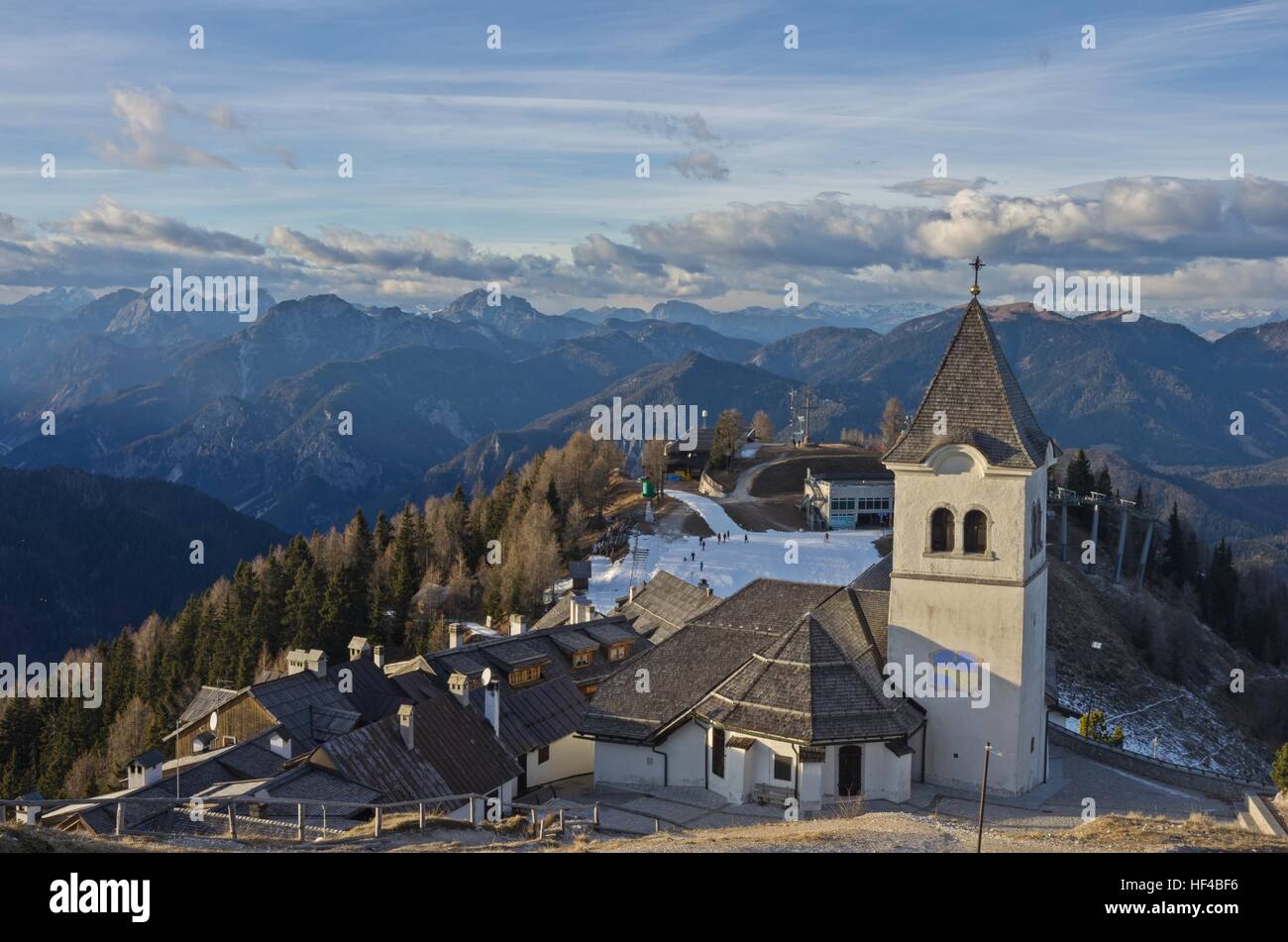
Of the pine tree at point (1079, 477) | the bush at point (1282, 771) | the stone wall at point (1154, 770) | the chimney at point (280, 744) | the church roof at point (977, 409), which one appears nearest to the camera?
the bush at point (1282, 771)

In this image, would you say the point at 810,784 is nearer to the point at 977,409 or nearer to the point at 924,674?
the point at 924,674

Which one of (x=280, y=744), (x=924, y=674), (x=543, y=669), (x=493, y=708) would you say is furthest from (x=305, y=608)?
(x=924, y=674)

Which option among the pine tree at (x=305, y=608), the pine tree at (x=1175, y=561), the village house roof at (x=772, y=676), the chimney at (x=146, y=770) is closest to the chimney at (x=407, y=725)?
the village house roof at (x=772, y=676)

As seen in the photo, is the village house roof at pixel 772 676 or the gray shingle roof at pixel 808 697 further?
the village house roof at pixel 772 676

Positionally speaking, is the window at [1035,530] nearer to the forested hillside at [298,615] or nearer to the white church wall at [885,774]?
the white church wall at [885,774]

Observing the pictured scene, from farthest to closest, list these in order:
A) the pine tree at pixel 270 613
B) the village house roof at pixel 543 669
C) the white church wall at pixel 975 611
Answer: the pine tree at pixel 270 613, the village house roof at pixel 543 669, the white church wall at pixel 975 611

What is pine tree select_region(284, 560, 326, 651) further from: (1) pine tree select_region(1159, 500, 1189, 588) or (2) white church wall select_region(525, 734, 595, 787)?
(1) pine tree select_region(1159, 500, 1189, 588)

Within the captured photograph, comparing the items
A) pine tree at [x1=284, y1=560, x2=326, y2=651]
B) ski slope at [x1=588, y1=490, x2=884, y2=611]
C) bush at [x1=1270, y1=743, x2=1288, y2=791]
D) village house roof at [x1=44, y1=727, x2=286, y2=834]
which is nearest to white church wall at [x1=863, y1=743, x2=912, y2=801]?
bush at [x1=1270, y1=743, x2=1288, y2=791]

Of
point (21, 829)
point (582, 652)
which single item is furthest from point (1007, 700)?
point (21, 829)
